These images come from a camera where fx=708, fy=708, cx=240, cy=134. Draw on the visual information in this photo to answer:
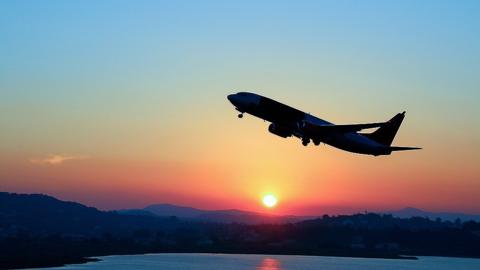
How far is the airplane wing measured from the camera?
119 metres

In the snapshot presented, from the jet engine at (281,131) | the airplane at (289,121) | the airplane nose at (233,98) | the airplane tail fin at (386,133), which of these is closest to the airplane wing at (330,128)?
the airplane at (289,121)

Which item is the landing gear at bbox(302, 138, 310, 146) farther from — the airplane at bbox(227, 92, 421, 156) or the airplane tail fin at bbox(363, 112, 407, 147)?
the airplane tail fin at bbox(363, 112, 407, 147)

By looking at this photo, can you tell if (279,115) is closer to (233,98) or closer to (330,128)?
(233,98)

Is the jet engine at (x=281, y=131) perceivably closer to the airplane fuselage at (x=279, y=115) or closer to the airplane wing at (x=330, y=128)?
the airplane fuselage at (x=279, y=115)

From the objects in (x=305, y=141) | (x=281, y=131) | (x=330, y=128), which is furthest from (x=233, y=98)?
(x=330, y=128)

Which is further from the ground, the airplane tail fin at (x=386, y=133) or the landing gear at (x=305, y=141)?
the airplane tail fin at (x=386, y=133)

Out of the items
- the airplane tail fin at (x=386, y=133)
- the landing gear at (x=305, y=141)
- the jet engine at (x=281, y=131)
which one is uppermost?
the airplane tail fin at (x=386, y=133)

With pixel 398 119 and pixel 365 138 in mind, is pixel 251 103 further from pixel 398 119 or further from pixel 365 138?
pixel 398 119

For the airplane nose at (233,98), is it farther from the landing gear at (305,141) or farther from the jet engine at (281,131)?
the landing gear at (305,141)

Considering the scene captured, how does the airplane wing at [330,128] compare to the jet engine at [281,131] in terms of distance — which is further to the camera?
the jet engine at [281,131]

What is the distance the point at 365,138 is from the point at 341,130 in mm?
15140

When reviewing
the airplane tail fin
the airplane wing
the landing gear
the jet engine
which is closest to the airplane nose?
the jet engine

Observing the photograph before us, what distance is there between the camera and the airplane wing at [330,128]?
11925 centimetres

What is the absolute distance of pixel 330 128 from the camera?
12169 cm
